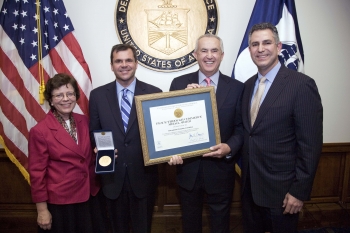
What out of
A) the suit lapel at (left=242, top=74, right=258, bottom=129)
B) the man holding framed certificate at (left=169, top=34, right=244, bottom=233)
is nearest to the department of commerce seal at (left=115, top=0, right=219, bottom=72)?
the man holding framed certificate at (left=169, top=34, right=244, bottom=233)

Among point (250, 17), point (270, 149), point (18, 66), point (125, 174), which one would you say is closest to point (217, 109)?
point (270, 149)

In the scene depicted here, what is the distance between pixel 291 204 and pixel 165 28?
176 cm

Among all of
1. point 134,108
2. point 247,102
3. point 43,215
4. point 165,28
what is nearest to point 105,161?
point 134,108

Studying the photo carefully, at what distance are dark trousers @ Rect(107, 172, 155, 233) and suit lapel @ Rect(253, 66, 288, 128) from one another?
37.3 inches

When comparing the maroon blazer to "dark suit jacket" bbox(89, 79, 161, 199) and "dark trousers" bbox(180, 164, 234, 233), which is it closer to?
"dark suit jacket" bbox(89, 79, 161, 199)

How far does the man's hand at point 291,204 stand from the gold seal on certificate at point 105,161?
1.05m

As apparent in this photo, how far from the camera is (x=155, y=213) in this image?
2.52m

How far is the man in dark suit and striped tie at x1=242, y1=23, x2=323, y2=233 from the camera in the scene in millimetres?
1334

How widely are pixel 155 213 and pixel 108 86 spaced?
1.45 meters

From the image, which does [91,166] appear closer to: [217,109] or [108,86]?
[108,86]

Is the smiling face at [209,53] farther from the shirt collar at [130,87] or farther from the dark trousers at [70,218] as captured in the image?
the dark trousers at [70,218]

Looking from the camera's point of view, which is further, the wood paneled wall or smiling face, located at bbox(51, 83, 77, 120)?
the wood paneled wall

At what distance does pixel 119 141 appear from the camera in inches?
64.9

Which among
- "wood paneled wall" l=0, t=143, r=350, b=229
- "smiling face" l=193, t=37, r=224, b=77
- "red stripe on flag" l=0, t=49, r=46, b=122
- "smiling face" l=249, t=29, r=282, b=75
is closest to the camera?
"smiling face" l=249, t=29, r=282, b=75
